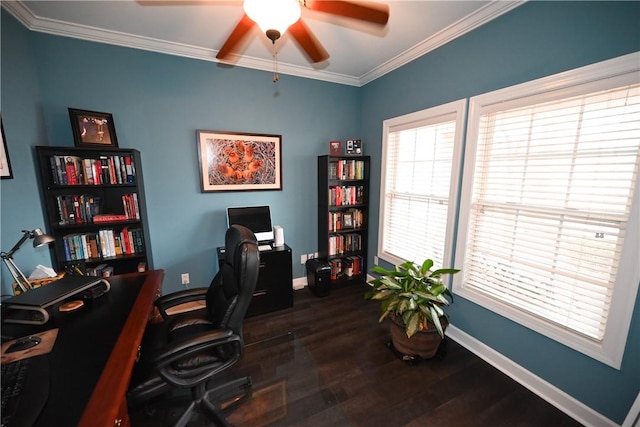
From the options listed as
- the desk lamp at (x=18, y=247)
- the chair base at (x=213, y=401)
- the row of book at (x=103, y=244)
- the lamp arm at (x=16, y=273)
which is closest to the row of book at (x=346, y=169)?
the row of book at (x=103, y=244)

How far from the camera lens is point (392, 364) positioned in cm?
188

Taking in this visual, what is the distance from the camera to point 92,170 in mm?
1983

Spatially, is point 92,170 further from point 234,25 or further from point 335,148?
point 335,148

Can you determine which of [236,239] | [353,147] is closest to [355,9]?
[236,239]

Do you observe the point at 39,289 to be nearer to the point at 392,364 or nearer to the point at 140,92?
the point at 140,92

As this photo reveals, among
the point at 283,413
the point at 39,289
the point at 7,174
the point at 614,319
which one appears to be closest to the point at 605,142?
the point at 614,319

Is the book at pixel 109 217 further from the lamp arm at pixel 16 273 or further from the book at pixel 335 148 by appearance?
the book at pixel 335 148

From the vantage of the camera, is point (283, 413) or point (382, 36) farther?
point (382, 36)

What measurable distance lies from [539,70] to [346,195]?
196cm

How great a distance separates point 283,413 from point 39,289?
5.05 feet

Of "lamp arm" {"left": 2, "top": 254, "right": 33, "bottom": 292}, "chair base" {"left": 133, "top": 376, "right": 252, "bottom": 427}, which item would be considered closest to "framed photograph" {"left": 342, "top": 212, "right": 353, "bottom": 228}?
"chair base" {"left": 133, "top": 376, "right": 252, "bottom": 427}

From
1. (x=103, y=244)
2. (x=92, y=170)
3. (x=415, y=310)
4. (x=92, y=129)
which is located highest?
(x=92, y=129)

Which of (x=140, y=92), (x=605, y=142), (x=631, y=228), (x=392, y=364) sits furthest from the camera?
(x=140, y=92)

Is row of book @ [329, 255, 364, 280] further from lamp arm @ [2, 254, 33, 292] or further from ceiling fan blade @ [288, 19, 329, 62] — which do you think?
lamp arm @ [2, 254, 33, 292]
